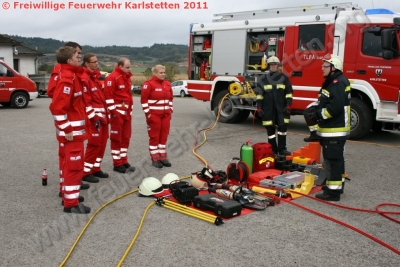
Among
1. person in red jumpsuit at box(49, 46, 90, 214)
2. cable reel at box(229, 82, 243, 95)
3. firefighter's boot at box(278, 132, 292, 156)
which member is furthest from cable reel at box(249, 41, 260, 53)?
person in red jumpsuit at box(49, 46, 90, 214)

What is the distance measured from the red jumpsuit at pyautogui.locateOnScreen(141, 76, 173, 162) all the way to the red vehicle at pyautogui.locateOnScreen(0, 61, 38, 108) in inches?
444

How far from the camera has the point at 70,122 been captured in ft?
14.9

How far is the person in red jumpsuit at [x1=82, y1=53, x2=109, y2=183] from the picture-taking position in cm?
577

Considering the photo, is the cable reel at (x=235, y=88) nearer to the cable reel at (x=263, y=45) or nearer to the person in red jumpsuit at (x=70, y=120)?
the cable reel at (x=263, y=45)

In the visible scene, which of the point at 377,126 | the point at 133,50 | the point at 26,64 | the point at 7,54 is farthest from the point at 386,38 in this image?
the point at 133,50

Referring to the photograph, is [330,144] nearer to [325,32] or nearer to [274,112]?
[274,112]

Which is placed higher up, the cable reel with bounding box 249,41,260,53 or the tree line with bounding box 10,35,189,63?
the tree line with bounding box 10,35,189,63

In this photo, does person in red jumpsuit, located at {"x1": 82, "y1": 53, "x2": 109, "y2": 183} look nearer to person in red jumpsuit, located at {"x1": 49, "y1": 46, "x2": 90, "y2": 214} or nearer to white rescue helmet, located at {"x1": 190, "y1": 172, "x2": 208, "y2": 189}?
person in red jumpsuit, located at {"x1": 49, "y1": 46, "x2": 90, "y2": 214}

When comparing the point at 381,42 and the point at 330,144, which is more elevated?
the point at 381,42

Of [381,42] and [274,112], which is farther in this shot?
[381,42]

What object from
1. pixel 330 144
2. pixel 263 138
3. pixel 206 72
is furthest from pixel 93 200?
pixel 206 72

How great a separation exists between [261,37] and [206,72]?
2246mm

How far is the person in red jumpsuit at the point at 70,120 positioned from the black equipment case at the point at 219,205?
1332mm

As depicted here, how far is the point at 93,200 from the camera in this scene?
17.1ft
